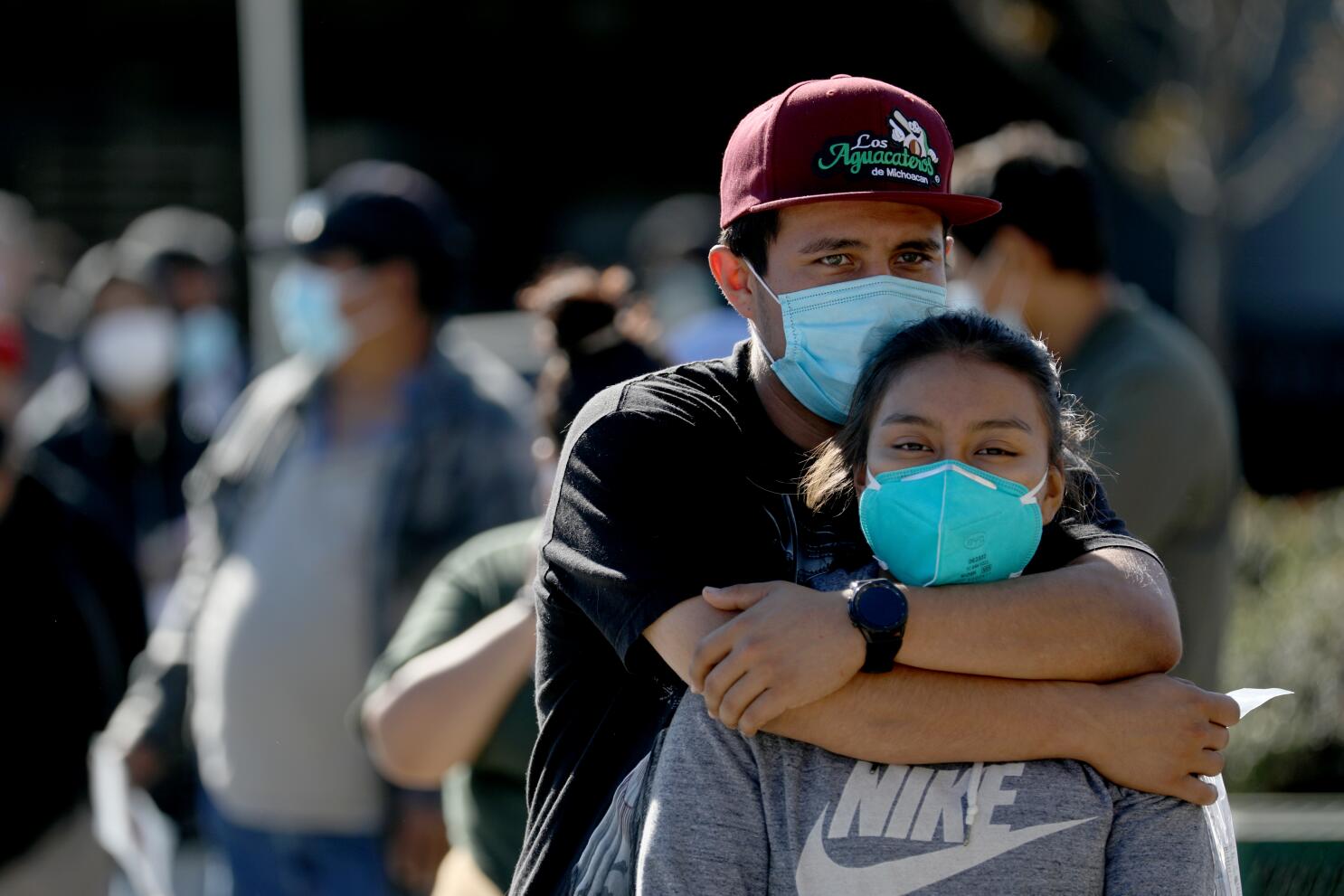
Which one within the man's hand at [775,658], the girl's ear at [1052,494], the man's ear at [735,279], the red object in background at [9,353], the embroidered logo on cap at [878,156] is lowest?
the red object in background at [9,353]

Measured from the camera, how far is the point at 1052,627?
192cm

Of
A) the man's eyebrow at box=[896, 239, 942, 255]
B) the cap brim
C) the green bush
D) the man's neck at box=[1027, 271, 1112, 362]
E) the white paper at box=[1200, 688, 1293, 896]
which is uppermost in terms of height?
the cap brim

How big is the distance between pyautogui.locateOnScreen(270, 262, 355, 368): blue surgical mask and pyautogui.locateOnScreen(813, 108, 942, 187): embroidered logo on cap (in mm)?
2720

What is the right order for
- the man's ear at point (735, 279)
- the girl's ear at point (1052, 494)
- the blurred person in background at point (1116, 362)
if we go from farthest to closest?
1. the blurred person in background at point (1116, 362)
2. the man's ear at point (735, 279)
3. the girl's ear at point (1052, 494)

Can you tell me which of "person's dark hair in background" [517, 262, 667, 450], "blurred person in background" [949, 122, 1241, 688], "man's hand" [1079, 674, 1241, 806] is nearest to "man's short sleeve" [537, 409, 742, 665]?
"man's hand" [1079, 674, 1241, 806]

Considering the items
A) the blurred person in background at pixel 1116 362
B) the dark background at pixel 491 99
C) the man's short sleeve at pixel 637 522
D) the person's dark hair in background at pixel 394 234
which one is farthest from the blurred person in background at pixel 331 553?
the dark background at pixel 491 99

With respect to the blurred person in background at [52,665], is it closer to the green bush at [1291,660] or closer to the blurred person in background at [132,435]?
the blurred person in background at [132,435]

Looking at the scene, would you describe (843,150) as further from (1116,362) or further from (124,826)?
(124,826)

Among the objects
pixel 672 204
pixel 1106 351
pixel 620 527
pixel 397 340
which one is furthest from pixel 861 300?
pixel 672 204

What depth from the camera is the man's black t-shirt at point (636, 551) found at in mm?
1980

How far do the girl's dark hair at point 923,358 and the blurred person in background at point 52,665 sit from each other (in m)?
2.47

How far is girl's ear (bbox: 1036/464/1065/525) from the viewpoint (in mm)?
2066

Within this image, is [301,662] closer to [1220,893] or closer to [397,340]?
[397,340]

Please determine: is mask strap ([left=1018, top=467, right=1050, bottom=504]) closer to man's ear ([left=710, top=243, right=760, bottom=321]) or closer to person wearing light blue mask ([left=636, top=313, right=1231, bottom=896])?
person wearing light blue mask ([left=636, top=313, right=1231, bottom=896])
